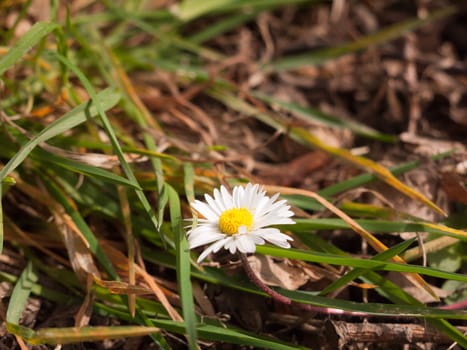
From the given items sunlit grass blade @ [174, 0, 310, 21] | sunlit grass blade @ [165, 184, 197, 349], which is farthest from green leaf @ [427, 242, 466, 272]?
sunlit grass blade @ [174, 0, 310, 21]

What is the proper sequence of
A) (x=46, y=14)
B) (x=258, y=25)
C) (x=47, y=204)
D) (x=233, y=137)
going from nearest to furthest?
(x=47, y=204)
(x=233, y=137)
(x=46, y=14)
(x=258, y=25)

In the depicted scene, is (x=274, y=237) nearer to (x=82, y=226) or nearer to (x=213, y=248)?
(x=213, y=248)

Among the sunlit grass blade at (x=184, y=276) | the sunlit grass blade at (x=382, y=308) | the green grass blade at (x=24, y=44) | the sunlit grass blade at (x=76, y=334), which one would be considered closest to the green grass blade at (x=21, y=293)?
the sunlit grass blade at (x=76, y=334)

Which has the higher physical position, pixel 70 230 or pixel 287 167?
pixel 287 167

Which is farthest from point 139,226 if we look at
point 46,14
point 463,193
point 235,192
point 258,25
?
point 258,25

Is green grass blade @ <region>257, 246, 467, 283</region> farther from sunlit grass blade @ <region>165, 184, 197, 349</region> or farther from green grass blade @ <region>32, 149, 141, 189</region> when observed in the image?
green grass blade @ <region>32, 149, 141, 189</region>

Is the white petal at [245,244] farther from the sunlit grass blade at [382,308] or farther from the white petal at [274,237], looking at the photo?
the sunlit grass blade at [382,308]

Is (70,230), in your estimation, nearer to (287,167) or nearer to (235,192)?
(235,192)
